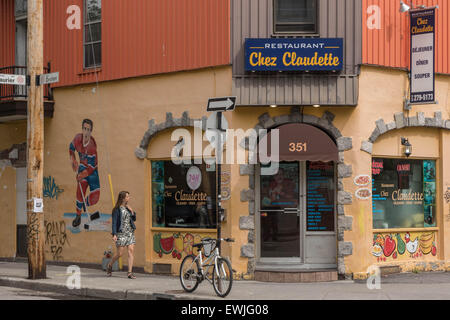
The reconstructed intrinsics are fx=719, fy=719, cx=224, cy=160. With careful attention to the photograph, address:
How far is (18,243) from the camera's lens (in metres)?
19.6

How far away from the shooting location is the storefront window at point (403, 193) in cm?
1581

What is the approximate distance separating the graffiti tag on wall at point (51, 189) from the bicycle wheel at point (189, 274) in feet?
20.9

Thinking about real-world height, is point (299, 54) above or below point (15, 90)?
above

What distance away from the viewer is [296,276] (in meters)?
14.7

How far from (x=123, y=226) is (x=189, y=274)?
2856mm

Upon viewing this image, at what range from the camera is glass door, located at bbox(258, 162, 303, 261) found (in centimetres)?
1526

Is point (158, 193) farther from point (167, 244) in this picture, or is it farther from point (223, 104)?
point (223, 104)

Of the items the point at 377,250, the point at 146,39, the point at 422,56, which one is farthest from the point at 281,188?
the point at 146,39

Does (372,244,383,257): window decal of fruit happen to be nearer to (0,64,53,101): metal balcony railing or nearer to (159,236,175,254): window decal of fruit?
(159,236,175,254): window decal of fruit

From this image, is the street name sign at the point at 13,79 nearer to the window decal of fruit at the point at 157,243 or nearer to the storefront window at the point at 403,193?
the window decal of fruit at the point at 157,243

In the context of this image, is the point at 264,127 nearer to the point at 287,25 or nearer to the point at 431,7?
the point at 287,25

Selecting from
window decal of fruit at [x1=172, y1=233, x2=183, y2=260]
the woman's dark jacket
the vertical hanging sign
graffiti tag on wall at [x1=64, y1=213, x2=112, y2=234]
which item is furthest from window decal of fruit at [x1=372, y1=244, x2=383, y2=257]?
graffiti tag on wall at [x1=64, y1=213, x2=112, y2=234]

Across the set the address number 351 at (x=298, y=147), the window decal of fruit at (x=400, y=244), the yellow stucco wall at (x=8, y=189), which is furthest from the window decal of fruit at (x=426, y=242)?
the yellow stucco wall at (x=8, y=189)
